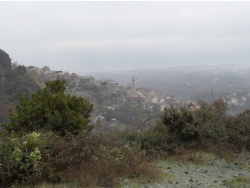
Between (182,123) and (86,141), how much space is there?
3.31 m

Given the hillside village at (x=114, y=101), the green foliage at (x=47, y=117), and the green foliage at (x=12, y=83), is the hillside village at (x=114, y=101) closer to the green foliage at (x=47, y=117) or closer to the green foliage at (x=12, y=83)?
the green foliage at (x=12, y=83)

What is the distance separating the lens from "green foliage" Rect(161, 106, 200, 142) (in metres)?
7.89

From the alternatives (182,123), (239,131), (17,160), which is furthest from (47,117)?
(239,131)

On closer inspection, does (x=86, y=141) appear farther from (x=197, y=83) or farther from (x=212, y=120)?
(x=197, y=83)

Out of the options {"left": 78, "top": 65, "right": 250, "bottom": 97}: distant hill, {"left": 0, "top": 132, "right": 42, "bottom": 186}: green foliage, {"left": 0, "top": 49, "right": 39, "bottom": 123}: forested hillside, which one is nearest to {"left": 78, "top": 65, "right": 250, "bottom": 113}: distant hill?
{"left": 78, "top": 65, "right": 250, "bottom": 97}: distant hill

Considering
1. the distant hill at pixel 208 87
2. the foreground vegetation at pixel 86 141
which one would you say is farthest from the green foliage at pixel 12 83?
the foreground vegetation at pixel 86 141

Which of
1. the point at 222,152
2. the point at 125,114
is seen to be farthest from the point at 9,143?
the point at 125,114

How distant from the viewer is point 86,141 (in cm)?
561

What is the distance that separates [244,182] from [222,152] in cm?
239

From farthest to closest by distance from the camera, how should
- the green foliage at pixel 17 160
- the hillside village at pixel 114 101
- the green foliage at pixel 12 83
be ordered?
the hillside village at pixel 114 101
the green foliage at pixel 12 83
the green foliage at pixel 17 160

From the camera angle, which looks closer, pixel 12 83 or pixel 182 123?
pixel 182 123

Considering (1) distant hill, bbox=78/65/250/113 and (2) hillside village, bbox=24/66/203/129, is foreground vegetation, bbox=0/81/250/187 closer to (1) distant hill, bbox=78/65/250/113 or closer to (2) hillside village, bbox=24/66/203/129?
(1) distant hill, bbox=78/65/250/113

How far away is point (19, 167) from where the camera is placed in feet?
15.6

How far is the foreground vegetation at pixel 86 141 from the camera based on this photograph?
4.88m
